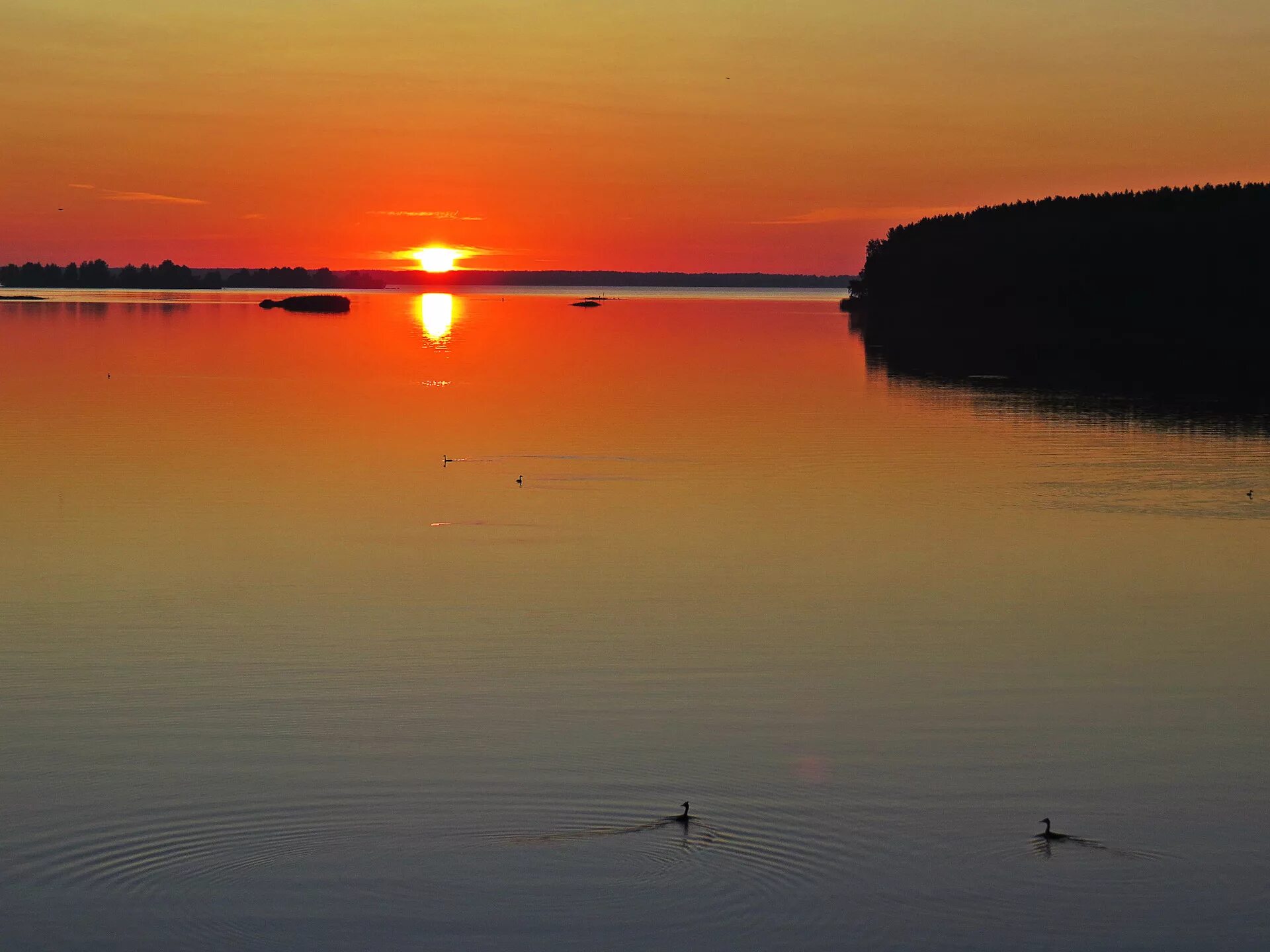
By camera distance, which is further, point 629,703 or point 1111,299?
point 1111,299

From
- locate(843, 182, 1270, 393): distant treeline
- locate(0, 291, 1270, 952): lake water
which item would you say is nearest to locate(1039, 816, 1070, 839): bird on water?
locate(0, 291, 1270, 952): lake water

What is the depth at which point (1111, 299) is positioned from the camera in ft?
513

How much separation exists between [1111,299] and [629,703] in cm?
14817

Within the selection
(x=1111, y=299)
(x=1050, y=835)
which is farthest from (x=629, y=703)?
(x=1111, y=299)

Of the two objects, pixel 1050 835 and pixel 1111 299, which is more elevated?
pixel 1111 299

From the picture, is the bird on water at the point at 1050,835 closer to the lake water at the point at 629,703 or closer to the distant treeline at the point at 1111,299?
the lake water at the point at 629,703

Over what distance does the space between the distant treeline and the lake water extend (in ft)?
161

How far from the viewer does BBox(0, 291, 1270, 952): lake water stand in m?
12.7

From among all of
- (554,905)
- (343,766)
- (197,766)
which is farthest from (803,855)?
(197,766)

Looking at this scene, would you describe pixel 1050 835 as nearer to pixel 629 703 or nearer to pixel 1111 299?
pixel 629 703

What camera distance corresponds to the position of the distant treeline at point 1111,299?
94.1m

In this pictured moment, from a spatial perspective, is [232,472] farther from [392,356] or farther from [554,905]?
[392,356]

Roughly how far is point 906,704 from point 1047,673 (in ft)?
8.59

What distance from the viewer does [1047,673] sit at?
19.8 meters
